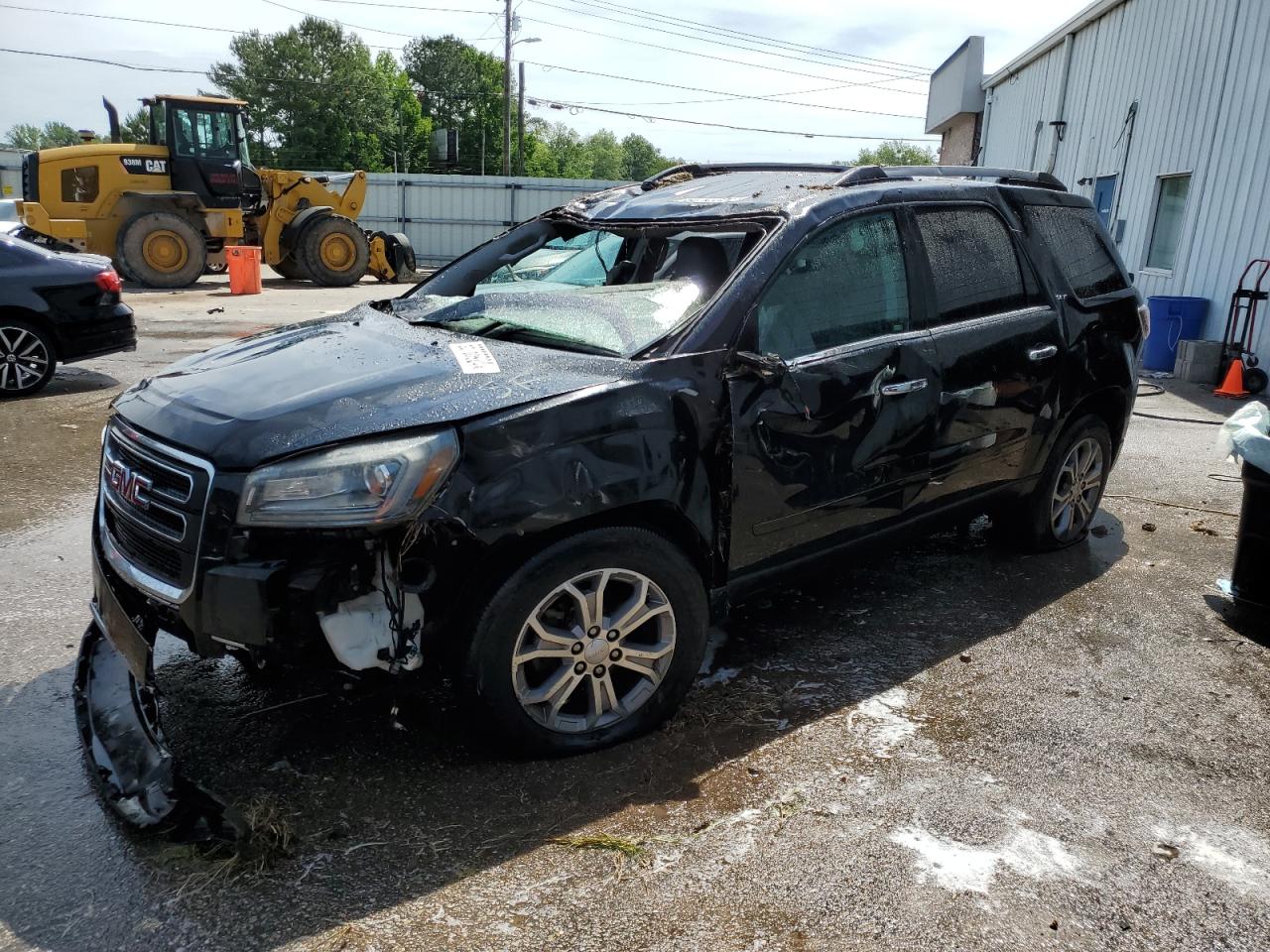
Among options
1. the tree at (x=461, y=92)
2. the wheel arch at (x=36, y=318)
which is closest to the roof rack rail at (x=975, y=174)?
the wheel arch at (x=36, y=318)

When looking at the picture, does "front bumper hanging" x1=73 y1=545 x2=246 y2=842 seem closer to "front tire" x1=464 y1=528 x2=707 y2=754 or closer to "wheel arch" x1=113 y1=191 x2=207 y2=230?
"front tire" x1=464 y1=528 x2=707 y2=754

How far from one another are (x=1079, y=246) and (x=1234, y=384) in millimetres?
6645

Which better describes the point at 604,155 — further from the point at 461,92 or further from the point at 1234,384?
the point at 1234,384

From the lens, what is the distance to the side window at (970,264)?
389 centimetres

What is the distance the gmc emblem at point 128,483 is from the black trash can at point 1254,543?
425 cm

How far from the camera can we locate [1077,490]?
4930 mm

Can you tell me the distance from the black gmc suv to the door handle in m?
0.01

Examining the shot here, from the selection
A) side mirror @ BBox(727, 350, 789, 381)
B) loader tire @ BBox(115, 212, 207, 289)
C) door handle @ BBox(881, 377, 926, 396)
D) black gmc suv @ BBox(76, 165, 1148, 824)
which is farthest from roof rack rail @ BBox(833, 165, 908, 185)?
loader tire @ BBox(115, 212, 207, 289)

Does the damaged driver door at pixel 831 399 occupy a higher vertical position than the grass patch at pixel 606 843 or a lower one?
higher

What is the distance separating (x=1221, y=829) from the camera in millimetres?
2789

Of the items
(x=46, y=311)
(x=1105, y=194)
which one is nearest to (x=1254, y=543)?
(x=46, y=311)

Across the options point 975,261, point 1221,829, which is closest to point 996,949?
point 1221,829

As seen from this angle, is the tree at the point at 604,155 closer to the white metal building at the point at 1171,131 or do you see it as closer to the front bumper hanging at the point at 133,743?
the white metal building at the point at 1171,131

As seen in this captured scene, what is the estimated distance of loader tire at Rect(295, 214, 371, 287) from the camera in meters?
19.4
